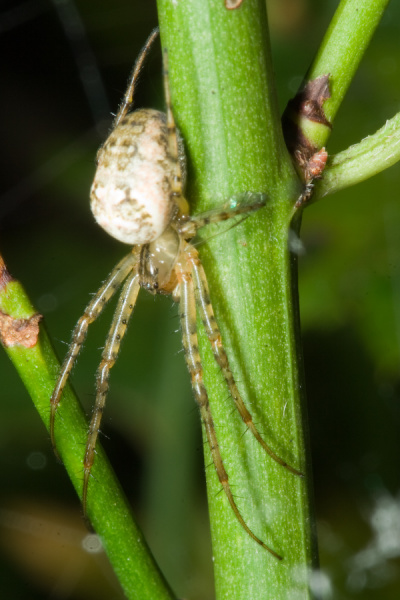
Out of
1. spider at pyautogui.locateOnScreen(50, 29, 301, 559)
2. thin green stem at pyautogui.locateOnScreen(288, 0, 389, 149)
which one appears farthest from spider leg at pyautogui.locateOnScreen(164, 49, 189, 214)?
thin green stem at pyautogui.locateOnScreen(288, 0, 389, 149)

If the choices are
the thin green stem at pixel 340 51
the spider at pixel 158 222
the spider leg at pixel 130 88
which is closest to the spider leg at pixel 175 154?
the spider at pixel 158 222

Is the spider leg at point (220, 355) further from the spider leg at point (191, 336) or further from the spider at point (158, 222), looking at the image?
the spider leg at point (191, 336)

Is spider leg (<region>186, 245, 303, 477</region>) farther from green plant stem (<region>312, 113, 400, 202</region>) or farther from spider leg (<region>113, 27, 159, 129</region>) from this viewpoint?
spider leg (<region>113, 27, 159, 129</region>)

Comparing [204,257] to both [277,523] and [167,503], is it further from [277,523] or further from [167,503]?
[167,503]

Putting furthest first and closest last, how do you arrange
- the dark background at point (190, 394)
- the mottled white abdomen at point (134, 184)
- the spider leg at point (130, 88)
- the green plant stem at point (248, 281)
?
the dark background at point (190, 394) → the spider leg at point (130, 88) → the mottled white abdomen at point (134, 184) → the green plant stem at point (248, 281)

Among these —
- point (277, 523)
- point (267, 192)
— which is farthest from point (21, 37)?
point (277, 523)
